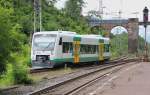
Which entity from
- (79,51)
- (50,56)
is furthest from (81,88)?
(79,51)

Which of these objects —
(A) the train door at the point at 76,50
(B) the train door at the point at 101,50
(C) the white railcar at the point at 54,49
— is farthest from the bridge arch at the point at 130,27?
(C) the white railcar at the point at 54,49

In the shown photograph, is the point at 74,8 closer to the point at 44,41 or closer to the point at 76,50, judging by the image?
the point at 76,50

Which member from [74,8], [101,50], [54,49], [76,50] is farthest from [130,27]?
[54,49]

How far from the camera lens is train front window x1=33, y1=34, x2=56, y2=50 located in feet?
134

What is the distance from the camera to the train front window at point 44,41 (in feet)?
134

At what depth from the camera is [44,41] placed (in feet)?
135

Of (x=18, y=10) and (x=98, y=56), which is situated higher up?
(x=18, y=10)

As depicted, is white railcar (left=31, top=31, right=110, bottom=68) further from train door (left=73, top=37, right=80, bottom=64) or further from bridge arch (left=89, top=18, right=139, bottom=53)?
bridge arch (left=89, top=18, right=139, bottom=53)

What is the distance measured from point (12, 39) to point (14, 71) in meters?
5.24

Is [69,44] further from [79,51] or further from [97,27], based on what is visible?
[97,27]

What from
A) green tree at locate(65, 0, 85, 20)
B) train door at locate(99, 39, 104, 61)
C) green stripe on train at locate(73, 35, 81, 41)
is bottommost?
train door at locate(99, 39, 104, 61)

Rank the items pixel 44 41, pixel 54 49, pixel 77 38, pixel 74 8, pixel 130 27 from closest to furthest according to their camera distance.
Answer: pixel 54 49 → pixel 44 41 → pixel 77 38 → pixel 74 8 → pixel 130 27

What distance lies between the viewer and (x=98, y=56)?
54.1m

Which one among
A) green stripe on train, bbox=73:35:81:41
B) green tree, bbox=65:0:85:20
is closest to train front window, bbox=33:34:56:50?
green stripe on train, bbox=73:35:81:41
